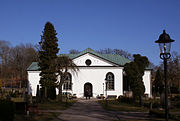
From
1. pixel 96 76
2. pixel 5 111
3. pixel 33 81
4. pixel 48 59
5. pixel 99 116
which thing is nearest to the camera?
pixel 5 111

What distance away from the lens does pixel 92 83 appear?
44.7m

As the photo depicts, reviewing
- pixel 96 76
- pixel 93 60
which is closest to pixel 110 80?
pixel 96 76

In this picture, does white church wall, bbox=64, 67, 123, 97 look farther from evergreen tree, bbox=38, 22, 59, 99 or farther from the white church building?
evergreen tree, bbox=38, 22, 59, 99

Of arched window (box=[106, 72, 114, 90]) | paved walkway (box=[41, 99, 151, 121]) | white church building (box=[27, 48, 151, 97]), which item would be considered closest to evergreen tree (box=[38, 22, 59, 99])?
white church building (box=[27, 48, 151, 97])

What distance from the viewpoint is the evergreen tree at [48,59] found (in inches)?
1351

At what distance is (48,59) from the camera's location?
34719 millimetres

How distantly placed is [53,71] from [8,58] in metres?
37.1

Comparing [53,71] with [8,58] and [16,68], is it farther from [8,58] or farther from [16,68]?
[8,58]

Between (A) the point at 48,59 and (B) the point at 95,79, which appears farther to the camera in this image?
(B) the point at 95,79

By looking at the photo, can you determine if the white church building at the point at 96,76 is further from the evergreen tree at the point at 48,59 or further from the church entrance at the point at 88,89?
the evergreen tree at the point at 48,59

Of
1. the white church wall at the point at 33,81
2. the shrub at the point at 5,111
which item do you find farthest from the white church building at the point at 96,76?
the shrub at the point at 5,111

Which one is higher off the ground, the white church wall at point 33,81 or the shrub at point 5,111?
the white church wall at point 33,81

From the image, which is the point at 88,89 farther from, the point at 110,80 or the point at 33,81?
the point at 33,81

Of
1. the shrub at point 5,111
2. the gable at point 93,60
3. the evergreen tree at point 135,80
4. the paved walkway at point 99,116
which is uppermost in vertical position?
the gable at point 93,60
